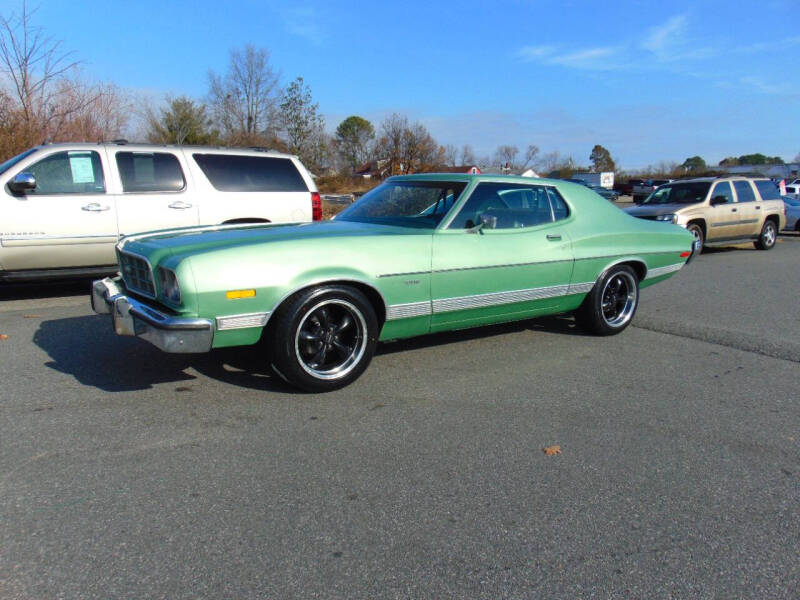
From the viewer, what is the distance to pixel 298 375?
153 inches

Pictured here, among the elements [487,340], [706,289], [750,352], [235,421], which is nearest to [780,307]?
[706,289]

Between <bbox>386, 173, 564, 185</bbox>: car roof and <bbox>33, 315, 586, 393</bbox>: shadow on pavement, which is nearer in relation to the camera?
<bbox>33, 315, 586, 393</bbox>: shadow on pavement

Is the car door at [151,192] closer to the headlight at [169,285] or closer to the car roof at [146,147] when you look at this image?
the car roof at [146,147]

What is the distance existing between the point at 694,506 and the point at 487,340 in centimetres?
284

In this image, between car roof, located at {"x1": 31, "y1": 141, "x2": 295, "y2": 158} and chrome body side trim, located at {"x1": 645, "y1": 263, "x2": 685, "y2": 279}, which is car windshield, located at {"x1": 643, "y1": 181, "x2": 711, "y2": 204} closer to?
chrome body side trim, located at {"x1": 645, "y1": 263, "x2": 685, "y2": 279}

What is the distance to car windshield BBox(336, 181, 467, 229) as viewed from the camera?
4.90m

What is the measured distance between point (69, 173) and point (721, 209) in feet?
39.7

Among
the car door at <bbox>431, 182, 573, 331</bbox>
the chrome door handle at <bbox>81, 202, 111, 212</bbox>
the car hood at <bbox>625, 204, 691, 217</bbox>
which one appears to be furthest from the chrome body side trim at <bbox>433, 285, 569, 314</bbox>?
the car hood at <bbox>625, 204, 691, 217</bbox>

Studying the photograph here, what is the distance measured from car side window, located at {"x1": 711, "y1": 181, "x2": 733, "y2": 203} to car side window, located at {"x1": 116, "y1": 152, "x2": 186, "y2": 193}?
10.6 meters

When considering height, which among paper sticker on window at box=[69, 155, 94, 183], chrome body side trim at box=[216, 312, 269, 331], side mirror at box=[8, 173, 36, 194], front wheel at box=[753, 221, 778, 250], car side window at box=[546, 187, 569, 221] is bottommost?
front wheel at box=[753, 221, 778, 250]

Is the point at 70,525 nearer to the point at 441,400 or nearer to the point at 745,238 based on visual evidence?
the point at 441,400

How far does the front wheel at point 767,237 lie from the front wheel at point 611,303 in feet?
33.1

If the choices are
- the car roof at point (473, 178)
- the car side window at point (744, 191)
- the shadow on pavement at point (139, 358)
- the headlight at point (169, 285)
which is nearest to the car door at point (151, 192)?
the shadow on pavement at point (139, 358)

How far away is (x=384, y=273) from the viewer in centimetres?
417
